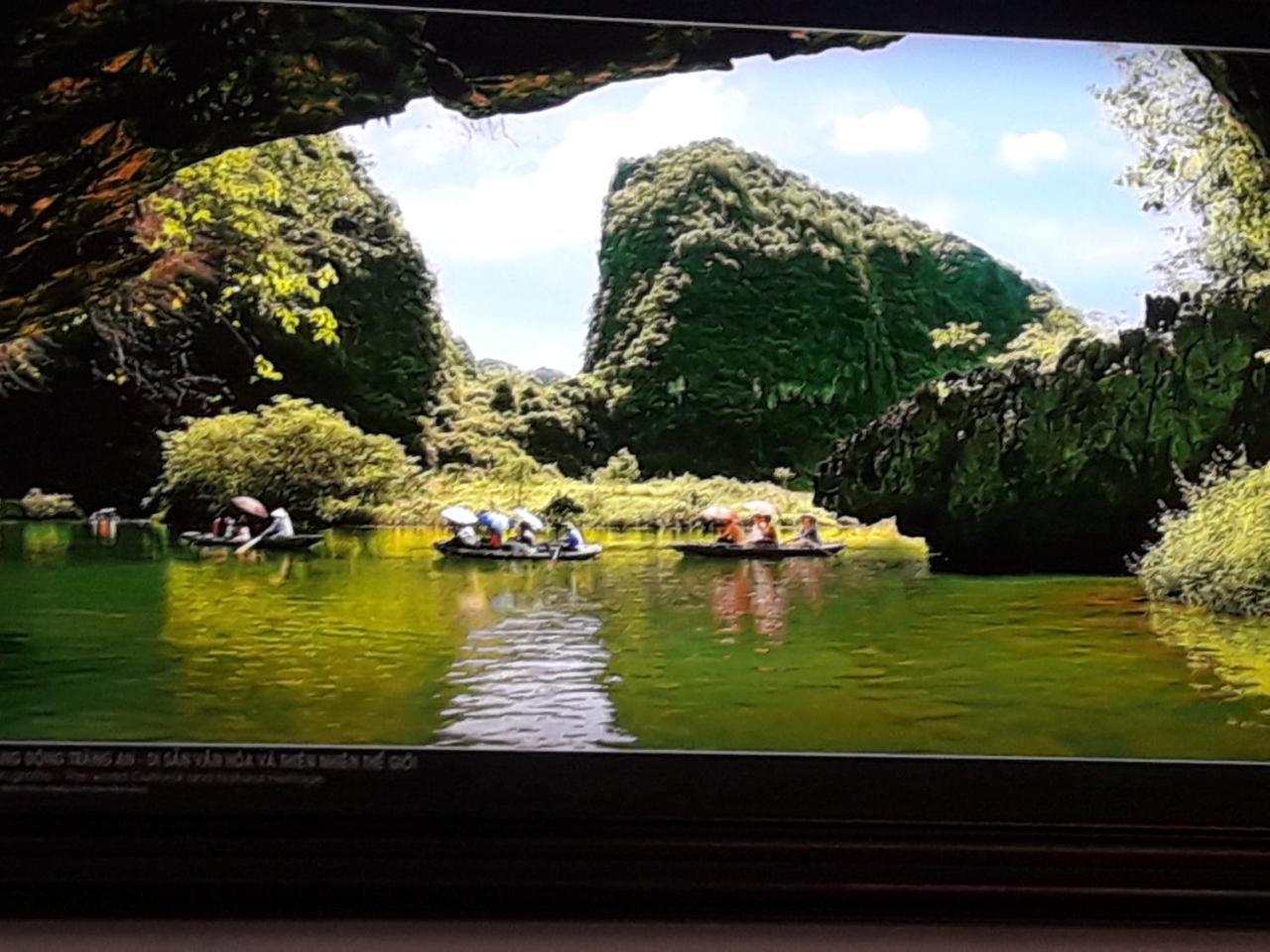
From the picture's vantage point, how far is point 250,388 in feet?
4.58

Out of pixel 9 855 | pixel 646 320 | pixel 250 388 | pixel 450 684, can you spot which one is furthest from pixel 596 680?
→ pixel 9 855

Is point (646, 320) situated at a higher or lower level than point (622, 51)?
lower

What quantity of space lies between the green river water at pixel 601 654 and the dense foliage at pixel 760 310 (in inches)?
7.0

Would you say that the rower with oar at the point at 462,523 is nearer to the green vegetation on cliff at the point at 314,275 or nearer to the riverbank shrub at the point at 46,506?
the green vegetation on cliff at the point at 314,275

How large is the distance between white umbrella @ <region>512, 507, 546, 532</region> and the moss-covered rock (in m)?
0.37

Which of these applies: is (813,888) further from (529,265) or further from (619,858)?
(529,265)

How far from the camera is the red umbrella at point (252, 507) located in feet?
4.60

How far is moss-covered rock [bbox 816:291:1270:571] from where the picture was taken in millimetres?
1433

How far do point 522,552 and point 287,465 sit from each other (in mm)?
329

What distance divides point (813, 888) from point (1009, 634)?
411mm

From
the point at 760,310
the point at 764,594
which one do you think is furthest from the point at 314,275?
the point at 764,594

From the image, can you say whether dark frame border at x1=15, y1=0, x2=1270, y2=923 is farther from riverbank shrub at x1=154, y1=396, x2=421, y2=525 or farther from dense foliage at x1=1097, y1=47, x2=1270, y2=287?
dense foliage at x1=1097, y1=47, x2=1270, y2=287

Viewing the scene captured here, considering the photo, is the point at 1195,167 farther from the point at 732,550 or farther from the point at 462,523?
the point at 462,523

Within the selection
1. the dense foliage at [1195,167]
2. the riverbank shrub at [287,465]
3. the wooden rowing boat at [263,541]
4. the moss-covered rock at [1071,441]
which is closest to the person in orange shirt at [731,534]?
the moss-covered rock at [1071,441]
